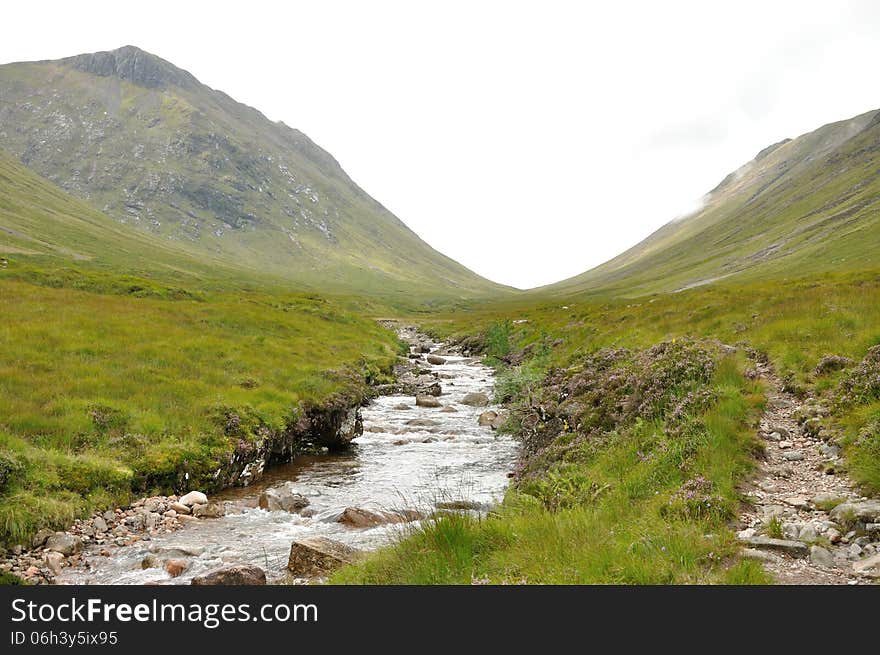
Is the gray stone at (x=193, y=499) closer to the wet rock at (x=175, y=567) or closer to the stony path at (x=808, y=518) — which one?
the wet rock at (x=175, y=567)

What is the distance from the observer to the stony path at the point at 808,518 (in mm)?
6086

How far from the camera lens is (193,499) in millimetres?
14367

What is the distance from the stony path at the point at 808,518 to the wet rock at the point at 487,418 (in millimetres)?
15717

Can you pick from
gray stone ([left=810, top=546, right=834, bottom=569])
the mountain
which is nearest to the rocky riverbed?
gray stone ([left=810, top=546, right=834, bottom=569])

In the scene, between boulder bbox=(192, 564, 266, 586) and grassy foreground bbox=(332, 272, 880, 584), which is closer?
grassy foreground bbox=(332, 272, 880, 584)

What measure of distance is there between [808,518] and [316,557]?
8.59 m

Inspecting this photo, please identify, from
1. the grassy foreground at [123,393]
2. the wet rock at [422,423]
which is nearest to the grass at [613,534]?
the grassy foreground at [123,393]

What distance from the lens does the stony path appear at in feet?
20.0

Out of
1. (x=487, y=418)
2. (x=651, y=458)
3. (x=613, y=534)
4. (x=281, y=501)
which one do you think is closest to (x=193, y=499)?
(x=281, y=501)

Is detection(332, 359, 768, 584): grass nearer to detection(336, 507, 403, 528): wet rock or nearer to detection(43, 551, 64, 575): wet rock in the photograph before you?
detection(336, 507, 403, 528): wet rock

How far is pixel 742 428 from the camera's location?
1088 centimetres

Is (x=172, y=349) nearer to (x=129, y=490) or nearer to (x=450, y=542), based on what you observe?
(x=129, y=490)

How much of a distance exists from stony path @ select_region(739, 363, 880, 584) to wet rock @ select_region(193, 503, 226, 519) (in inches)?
499

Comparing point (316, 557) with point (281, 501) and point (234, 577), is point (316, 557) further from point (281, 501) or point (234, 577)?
point (281, 501)
